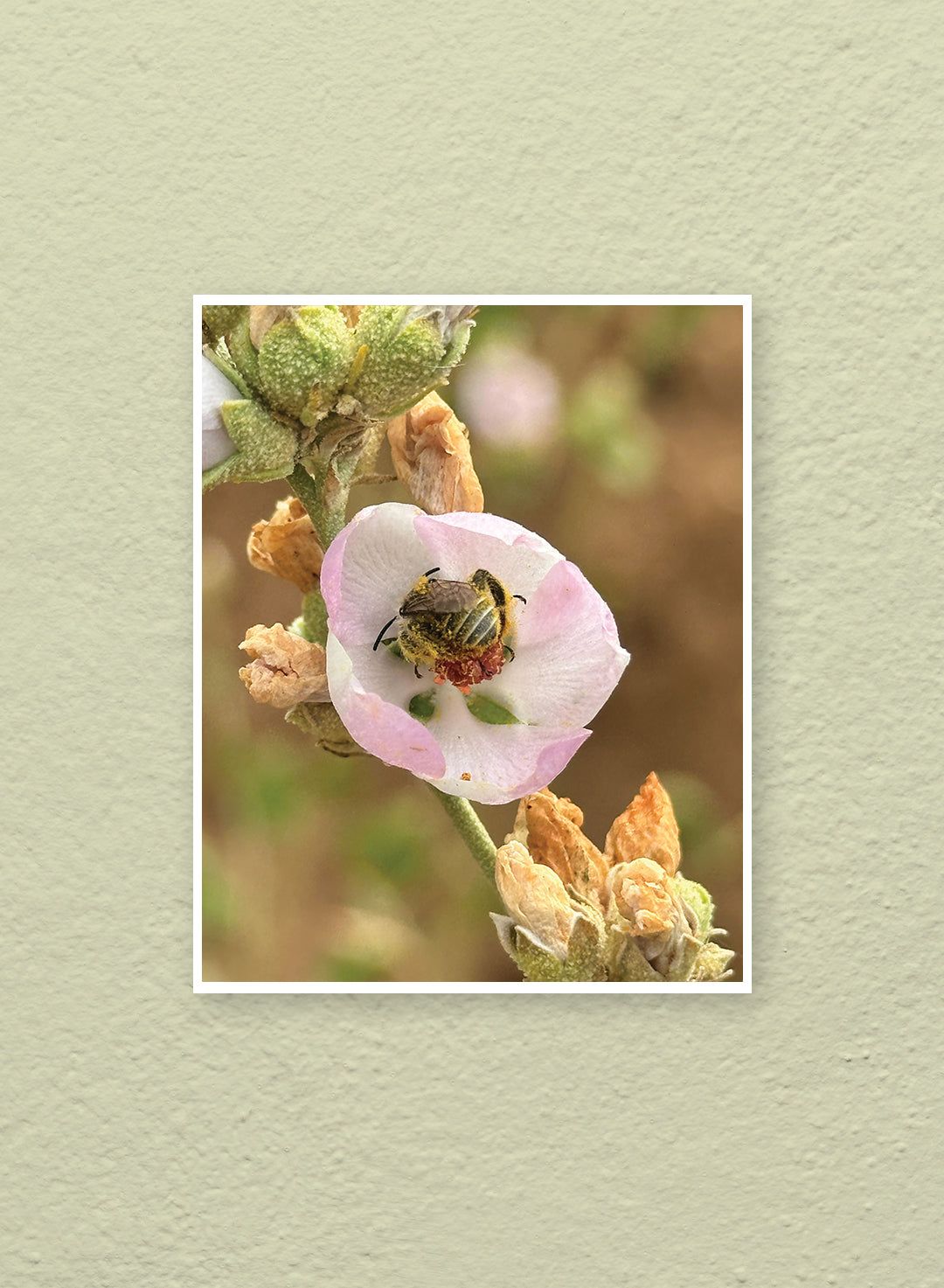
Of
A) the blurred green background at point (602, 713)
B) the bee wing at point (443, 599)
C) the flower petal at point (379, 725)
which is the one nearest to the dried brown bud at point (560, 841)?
the blurred green background at point (602, 713)

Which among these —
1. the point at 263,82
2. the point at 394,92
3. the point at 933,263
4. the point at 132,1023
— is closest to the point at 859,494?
the point at 933,263

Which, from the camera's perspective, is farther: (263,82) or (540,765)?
(263,82)

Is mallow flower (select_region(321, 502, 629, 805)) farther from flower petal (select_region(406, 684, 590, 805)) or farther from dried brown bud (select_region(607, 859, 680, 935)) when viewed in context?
dried brown bud (select_region(607, 859, 680, 935))

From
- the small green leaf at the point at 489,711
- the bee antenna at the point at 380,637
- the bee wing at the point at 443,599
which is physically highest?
the bee wing at the point at 443,599

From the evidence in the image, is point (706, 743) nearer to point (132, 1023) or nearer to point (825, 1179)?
point (825, 1179)

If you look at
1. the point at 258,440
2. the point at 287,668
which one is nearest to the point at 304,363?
the point at 258,440

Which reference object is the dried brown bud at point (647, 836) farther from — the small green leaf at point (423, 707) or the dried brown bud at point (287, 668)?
the dried brown bud at point (287, 668)

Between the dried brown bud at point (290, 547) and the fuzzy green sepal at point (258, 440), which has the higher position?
the fuzzy green sepal at point (258, 440)
